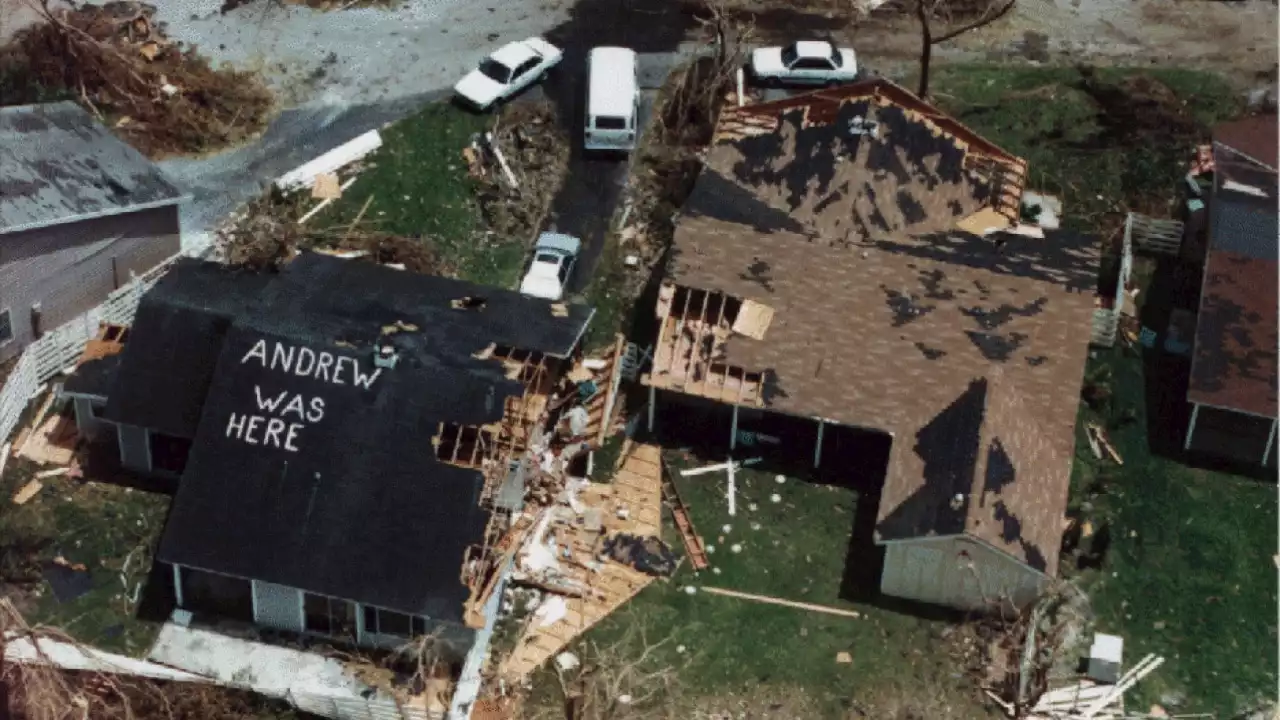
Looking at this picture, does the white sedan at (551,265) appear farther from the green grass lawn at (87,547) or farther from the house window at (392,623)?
the green grass lawn at (87,547)

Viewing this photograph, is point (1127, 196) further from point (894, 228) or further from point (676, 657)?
point (676, 657)

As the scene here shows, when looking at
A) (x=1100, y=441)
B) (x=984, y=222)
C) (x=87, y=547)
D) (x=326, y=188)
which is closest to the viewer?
(x=87, y=547)

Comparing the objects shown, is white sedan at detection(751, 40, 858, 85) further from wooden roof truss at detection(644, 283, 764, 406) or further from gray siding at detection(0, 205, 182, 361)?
gray siding at detection(0, 205, 182, 361)

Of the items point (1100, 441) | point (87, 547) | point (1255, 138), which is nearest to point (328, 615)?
point (87, 547)

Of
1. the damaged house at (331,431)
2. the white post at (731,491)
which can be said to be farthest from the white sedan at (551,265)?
the white post at (731,491)

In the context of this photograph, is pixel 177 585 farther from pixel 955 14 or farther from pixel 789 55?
pixel 955 14

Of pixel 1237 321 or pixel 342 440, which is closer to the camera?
pixel 342 440
